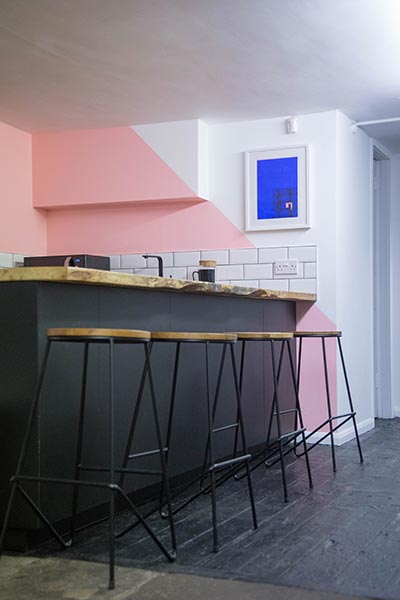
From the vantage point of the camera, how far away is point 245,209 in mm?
5887

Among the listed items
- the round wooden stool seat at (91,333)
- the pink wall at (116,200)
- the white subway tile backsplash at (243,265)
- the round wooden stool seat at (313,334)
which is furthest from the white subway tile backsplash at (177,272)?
the round wooden stool seat at (91,333)

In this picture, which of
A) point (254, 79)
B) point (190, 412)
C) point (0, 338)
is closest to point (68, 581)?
point (0, 338)

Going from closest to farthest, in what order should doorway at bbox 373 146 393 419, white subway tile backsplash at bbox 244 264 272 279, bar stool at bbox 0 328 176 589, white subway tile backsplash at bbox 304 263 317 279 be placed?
1. bar stool at bbox 0 328 176 589
2. white subway tile backsplash at bbox 304 263 317 279
3. white subway tile backsplash at bbox 244 264 272 279
4. doorway at bbox 373 146 393 419

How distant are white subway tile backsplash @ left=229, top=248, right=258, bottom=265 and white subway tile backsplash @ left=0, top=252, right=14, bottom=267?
5.45 feet

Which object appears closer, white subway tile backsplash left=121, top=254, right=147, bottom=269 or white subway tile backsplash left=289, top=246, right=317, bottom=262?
white subway tile backsplash left=289, top=246, right=317, bottom=262

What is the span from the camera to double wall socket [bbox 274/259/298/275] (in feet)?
18.8

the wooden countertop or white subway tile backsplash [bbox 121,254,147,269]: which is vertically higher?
white subway tile backsplash [bbox 121,254,147,269]

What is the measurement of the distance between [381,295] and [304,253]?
5.05ft

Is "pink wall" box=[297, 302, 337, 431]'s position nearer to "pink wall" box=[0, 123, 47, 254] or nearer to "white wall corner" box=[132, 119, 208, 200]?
"white wall corner" box=[132, 119, 208, 200]

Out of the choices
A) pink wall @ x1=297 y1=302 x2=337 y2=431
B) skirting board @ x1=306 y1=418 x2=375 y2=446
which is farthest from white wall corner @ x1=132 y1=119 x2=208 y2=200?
skirting board @ x1=306 y1=418 x2=375 y2=446

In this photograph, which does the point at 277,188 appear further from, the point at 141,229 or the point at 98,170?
the point at 98,170

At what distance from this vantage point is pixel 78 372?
3152mm

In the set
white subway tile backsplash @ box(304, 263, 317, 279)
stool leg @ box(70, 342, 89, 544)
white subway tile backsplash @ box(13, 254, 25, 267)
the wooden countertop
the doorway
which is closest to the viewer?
the wooden countertop

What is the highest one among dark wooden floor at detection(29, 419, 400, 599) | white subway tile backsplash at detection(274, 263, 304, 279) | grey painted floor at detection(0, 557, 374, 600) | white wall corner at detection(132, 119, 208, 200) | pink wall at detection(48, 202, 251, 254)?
white wall corner at detection(132, 119, 208, 200)
